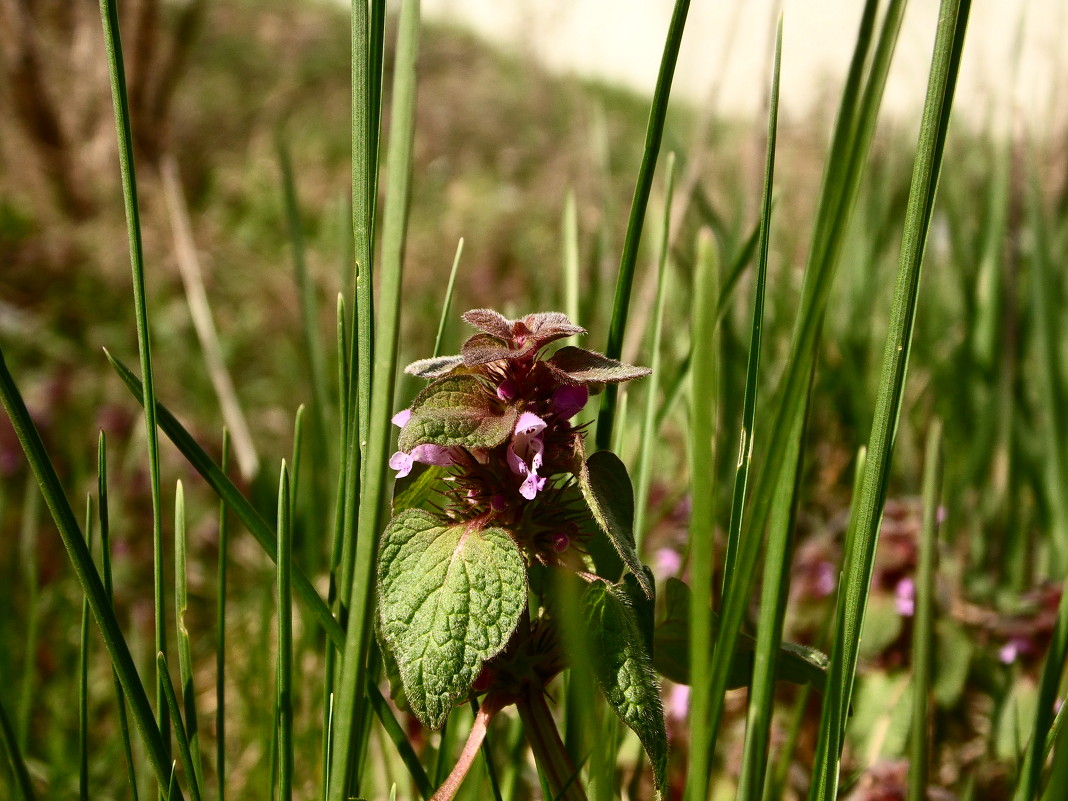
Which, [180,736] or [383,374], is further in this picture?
[180,736]

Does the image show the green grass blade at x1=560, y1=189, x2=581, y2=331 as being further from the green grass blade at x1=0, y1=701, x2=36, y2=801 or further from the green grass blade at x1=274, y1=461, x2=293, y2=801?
the green grass blade at x1=0, y1=701, x2=36, y2=801

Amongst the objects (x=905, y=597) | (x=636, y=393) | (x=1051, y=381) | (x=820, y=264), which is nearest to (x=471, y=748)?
(x=820, y=264)

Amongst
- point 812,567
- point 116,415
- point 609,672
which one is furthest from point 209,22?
point 609,672

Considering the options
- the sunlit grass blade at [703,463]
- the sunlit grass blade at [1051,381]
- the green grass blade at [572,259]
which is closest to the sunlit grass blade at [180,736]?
the sunlit grass blade at [703,463]

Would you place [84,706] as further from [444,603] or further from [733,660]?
[733,660]

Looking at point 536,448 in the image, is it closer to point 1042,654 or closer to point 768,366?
point 1042,654

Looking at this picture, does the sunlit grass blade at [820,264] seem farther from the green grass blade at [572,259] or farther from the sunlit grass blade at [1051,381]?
the sunlit grass blade at [1051,381]
